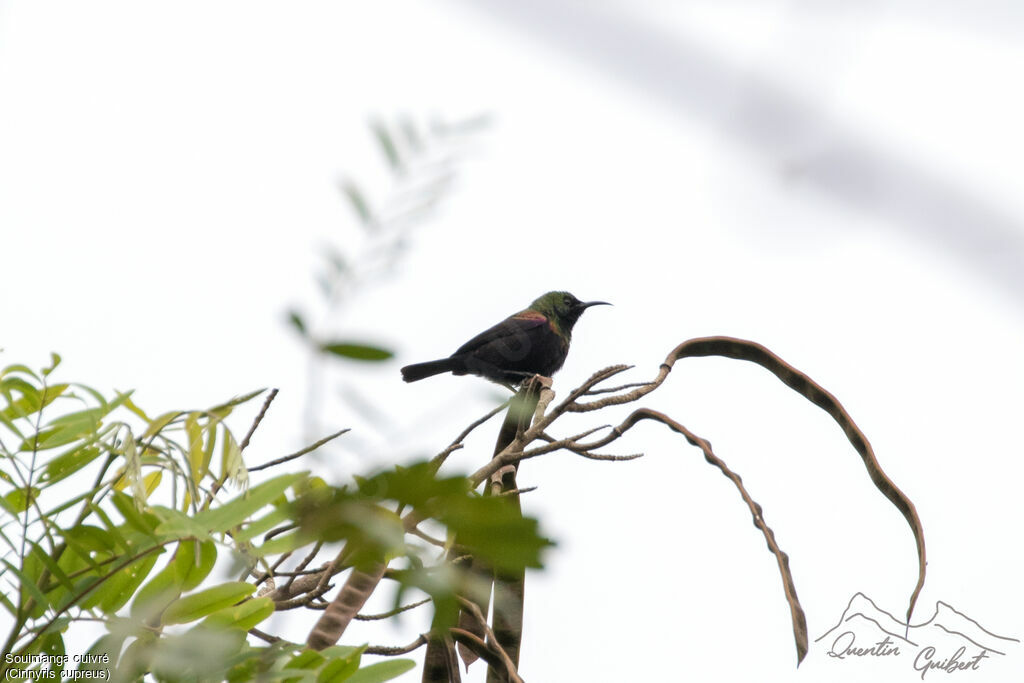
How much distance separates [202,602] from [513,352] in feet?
18.9

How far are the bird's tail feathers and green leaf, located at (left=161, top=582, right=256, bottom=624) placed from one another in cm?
615

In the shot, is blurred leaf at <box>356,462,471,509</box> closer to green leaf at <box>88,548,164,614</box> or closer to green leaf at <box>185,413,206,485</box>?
green leaf at <box>88,548,164,614</box>

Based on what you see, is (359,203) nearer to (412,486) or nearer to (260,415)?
(412,486)

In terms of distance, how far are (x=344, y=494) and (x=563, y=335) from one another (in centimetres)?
708

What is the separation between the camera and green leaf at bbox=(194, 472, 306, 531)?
1.39 m

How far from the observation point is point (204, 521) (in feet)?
4.86

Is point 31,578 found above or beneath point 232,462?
beneath

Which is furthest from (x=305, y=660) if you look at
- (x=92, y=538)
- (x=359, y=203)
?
(x=359, y=203)

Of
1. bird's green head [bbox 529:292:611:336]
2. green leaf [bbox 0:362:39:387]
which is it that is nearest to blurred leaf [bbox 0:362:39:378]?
green leaf [bbox 0:362:39:387]

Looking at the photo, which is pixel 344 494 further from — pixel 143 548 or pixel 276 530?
pixel 143 548

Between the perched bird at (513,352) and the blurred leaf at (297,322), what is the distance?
634 centimetres

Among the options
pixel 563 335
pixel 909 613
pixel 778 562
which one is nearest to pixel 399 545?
pixel 778 562

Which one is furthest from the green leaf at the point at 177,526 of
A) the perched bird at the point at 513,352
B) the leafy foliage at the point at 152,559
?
the perched bird at the point at 513,352

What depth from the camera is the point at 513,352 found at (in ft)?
23.9
